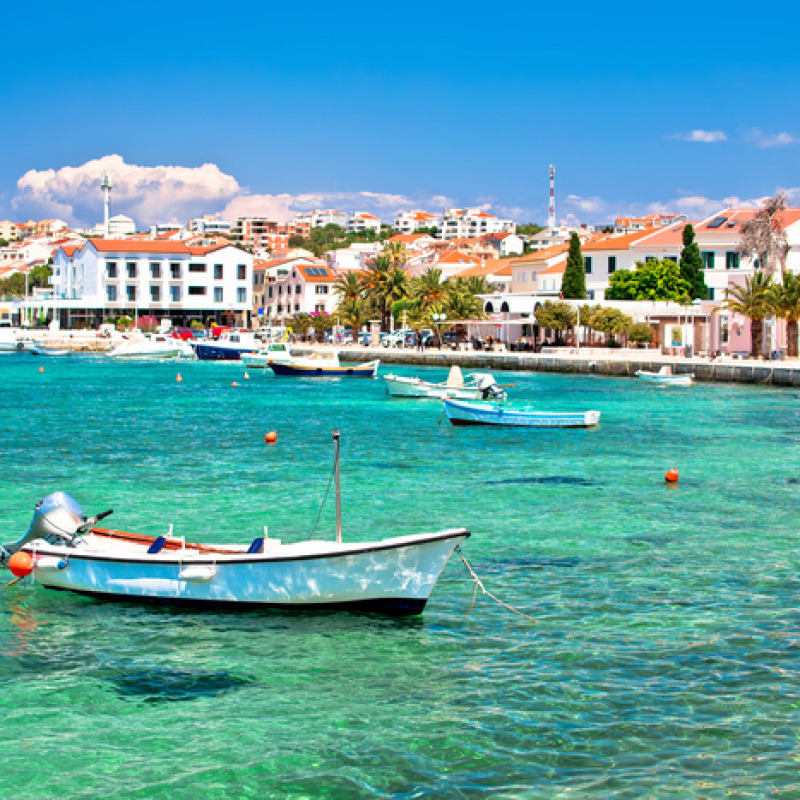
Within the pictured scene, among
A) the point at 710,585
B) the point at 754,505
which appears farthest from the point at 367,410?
the point at 710,585

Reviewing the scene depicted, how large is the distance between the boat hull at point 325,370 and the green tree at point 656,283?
23598mm

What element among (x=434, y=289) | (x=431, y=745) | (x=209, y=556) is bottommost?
(x=431, y=745)

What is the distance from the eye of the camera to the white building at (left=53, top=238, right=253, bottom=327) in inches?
4737

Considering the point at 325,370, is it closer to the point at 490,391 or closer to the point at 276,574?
the point at 490,391

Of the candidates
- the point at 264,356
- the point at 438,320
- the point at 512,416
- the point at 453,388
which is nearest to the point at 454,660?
the point at 512,416

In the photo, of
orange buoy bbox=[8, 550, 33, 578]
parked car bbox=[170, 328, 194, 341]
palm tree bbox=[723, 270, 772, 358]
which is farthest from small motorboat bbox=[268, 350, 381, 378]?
orange buoy bbox=[8, 550, 33, 578]

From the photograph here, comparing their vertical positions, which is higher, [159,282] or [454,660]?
[159,282]

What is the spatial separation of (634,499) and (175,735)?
15235 mm

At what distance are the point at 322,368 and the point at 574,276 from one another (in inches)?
1048

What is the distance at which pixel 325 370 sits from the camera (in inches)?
2874

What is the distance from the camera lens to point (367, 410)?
47.5 metres

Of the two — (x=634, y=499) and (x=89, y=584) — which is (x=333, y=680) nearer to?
(x=89, y=584)

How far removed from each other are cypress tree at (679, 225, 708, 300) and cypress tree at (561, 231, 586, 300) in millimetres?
8935

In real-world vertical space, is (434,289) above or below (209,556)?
above
